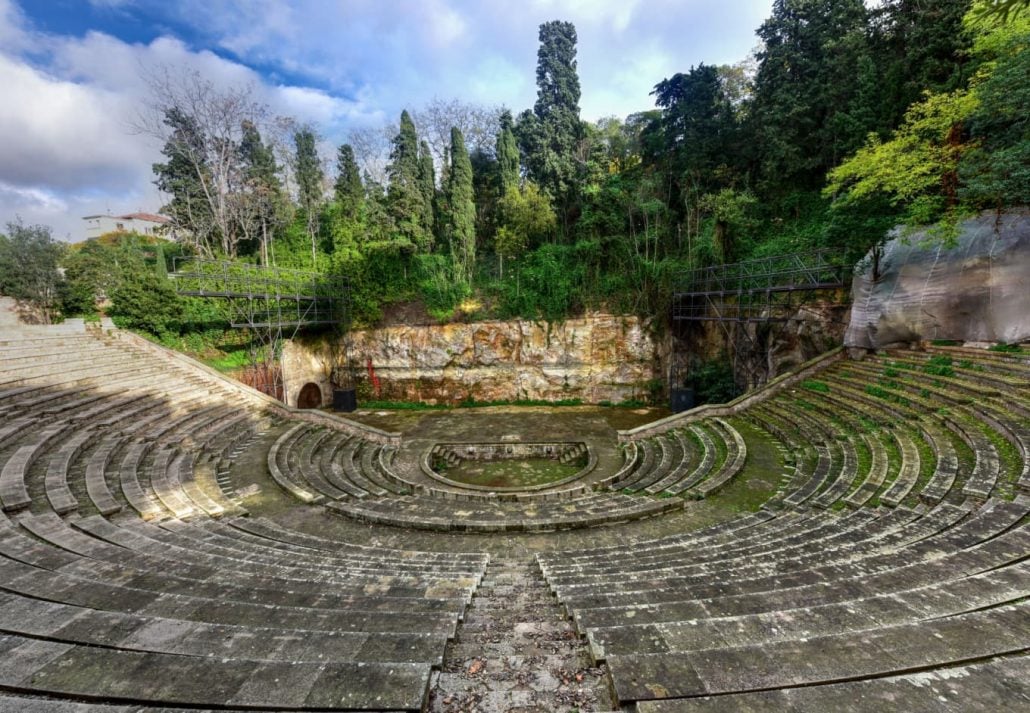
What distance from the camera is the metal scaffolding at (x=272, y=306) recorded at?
18.2 meters

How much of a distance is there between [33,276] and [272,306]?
10.6 m

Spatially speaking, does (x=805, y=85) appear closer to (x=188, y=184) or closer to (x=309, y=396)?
(x=309, y=396)

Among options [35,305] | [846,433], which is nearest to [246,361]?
[35,305]

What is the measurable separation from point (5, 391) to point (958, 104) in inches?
1079

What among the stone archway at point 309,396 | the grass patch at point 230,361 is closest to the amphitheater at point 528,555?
the grass patch at point 230,361

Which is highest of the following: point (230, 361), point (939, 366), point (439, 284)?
point (439, 284)

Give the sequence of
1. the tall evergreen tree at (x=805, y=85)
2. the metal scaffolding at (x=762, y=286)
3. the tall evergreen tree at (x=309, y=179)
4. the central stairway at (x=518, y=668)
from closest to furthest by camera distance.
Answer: the central stairway at (x=518, y=668), the metal scaffolding at (x=762, y=286), the tall evergreen tree at (x=805, y=85), the tall evergreen tree at (x=309, y=179)

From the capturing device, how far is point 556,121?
2483 centimetres

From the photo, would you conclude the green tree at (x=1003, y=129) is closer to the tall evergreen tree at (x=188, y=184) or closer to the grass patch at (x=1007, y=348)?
the grass patch at (x=1007, y=348)

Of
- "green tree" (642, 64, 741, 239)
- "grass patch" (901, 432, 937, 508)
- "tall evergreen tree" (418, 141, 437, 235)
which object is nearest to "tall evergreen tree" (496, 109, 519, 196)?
"tall evergreen tree" (418, 141, 437, 235)

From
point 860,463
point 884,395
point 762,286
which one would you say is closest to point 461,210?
point 762,286

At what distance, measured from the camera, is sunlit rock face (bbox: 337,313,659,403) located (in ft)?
67.2

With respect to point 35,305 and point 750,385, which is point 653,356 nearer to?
point 750,385

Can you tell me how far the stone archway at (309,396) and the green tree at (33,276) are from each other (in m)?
11.3
